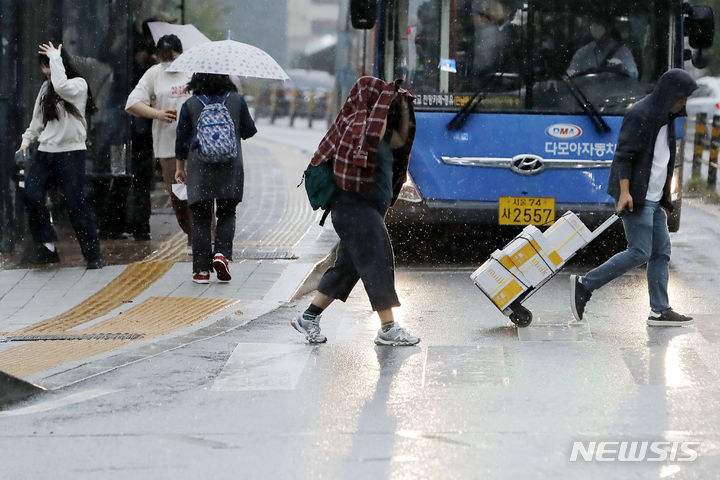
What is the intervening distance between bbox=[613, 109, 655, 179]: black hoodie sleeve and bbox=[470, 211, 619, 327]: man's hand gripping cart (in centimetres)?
43

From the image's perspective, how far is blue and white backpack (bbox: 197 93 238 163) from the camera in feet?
34.3

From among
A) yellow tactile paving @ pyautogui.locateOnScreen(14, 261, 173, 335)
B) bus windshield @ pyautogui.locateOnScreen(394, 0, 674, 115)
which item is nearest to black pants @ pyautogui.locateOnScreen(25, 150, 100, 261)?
yellow tactile paving @ pyautogui.locateOnScreen(14, 261, 173, 335)

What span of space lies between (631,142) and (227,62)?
3293 millimetres

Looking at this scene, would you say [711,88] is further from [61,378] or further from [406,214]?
[61,378]

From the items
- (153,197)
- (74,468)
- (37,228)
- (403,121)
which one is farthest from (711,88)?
(74,468)

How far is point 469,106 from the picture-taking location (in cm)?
1185

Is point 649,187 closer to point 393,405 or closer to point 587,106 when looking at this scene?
point 393,405

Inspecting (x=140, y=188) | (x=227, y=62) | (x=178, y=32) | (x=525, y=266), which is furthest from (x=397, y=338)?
(x=178, y=32)

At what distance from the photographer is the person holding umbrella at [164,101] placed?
12.2 m

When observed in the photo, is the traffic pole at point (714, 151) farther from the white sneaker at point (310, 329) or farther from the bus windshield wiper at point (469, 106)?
the white sneaker at point (310, 329)

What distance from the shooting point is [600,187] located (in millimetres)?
11820

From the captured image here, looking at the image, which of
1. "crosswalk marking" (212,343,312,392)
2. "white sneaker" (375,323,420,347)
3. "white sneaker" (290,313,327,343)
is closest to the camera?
"crosswalk marking" (212,343,312,392)

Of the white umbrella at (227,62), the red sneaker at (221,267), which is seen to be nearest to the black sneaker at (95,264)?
the red sneaker at (221,267)

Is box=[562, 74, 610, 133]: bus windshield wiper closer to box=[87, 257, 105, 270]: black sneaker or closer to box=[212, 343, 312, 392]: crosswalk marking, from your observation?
box=[87, 257, 105, 270]: black sneaker
